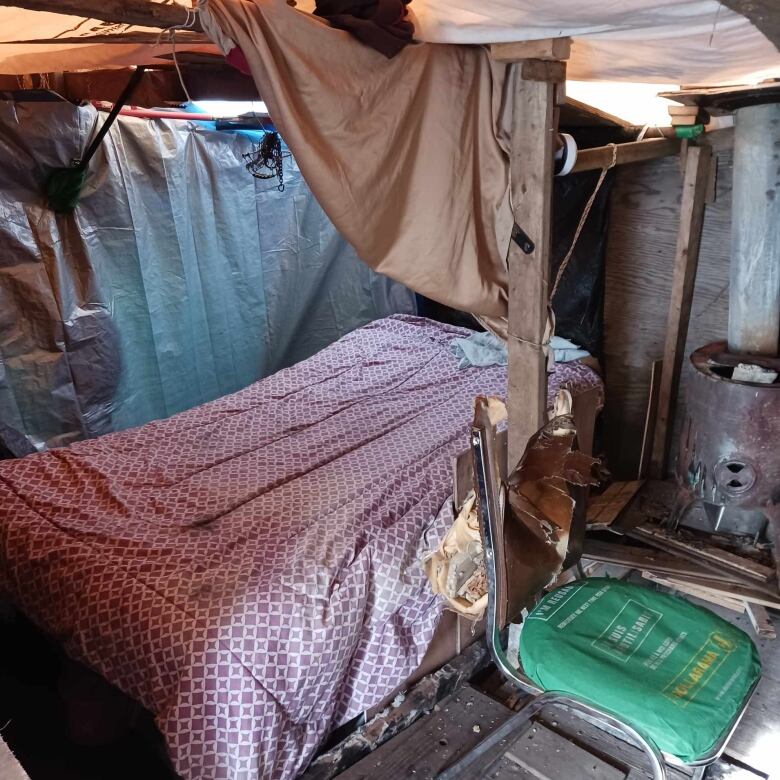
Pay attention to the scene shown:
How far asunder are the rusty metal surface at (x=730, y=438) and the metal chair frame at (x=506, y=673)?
92 cm

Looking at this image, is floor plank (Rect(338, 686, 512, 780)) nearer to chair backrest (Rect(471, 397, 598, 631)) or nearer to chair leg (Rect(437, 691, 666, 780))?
chair leg (Rect(437, 691, 666, 780))

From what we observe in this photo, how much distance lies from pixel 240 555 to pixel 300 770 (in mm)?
658

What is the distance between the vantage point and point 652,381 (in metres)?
3.05

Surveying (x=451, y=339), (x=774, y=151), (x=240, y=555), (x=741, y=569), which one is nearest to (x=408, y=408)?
(x=451, y=339)

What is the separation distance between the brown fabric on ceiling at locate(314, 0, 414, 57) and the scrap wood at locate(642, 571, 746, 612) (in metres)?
1.99

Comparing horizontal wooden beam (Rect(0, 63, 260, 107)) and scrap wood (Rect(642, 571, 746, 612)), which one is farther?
horizontal wooden beam (Rect(0, 63, 260, 107))

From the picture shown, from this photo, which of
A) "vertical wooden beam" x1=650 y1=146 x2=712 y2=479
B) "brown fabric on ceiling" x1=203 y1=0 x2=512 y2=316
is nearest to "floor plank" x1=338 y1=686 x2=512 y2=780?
"brown fabric on ceiling" x1=203 y1=0 x2=512 y2=316

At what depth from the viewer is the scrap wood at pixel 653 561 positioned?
2.29 metres

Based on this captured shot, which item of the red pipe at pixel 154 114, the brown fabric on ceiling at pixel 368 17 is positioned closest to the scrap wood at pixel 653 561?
the brown fabric on ceiling at pixel 368 17

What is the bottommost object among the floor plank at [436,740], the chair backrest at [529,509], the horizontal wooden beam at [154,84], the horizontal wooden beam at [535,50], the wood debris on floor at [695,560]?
the floor plank at [436,740]

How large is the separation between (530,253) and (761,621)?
1553 millimetres

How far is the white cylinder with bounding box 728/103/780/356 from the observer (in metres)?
2.18

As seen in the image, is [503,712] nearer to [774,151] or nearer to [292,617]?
[292,617]

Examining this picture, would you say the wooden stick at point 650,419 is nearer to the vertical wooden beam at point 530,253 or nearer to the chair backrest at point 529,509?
the vertical wooden beam at point 530,253
